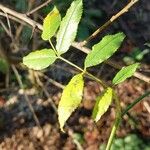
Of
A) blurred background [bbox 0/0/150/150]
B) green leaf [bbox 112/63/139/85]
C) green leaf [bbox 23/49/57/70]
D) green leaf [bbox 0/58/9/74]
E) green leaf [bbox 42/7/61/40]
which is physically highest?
green leaf [bbox 42/7/61/40]

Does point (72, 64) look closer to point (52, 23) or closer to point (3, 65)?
point (52, 23)

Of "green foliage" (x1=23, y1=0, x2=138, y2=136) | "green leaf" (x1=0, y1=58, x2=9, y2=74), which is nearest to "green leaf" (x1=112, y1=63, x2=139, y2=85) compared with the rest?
"green foliage" (x1=23, y1=0, x2=138, y2=136)

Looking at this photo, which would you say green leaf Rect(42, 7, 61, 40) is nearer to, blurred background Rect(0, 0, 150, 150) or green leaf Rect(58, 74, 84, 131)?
green leaf Rect(58, 74, 84, 131)

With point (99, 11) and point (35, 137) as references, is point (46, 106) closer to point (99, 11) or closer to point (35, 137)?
point (35, 137)

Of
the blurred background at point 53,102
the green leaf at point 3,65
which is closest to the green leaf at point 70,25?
the blurred background at point 53,102

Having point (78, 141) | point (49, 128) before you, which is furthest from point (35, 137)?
point (78, 141)

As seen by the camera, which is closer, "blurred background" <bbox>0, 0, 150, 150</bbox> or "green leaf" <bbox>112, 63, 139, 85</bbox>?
"green leaf" <bbox>112, 63, 139, 85</bbox>

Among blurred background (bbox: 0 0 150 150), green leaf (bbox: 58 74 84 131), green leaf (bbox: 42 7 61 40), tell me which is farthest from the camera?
blurred background (bbox: 0 0 150 150)
